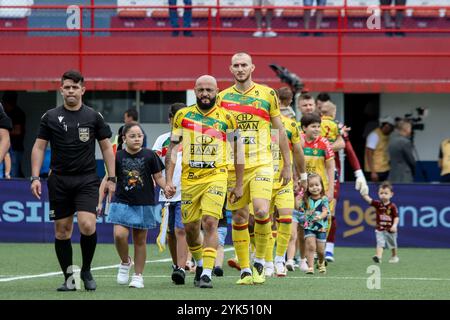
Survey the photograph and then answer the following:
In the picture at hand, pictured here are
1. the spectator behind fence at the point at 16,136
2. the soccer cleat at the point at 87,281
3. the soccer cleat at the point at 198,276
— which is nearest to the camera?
the soccer cleat at the point at 87,281

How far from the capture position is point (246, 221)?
13875 mm

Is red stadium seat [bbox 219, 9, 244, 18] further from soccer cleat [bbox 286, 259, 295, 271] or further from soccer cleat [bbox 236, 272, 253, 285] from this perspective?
soccer cleat [bbox 236, 272, 253, 285]

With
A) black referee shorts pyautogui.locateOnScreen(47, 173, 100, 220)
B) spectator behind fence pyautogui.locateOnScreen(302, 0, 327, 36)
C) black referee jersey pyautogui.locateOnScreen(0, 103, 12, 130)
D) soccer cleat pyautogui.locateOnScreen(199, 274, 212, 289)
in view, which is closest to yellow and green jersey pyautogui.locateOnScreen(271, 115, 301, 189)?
soccer cleat pyautogui.locateOnScreen(199, 274, 212, 289)

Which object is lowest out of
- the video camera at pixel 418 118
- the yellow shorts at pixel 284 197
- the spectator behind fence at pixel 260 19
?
the yellow shorts at pixel 284 197

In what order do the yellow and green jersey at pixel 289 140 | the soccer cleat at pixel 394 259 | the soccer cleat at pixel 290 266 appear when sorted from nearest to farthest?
the yellow and green jersey at pixel 289 140, the soccer cleat at pixel 290 266, the soccer cleat at pixel 394 259

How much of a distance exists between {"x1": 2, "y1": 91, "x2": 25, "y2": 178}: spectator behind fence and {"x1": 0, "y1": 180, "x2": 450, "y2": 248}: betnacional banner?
4.11 meters

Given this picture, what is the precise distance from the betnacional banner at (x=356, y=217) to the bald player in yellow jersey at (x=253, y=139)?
7.87 meters

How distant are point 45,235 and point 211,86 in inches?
372

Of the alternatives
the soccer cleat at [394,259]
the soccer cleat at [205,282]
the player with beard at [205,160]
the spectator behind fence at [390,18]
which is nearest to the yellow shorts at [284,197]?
the player with beard at [205,160]

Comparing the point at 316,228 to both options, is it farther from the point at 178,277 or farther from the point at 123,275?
the point at 123,275

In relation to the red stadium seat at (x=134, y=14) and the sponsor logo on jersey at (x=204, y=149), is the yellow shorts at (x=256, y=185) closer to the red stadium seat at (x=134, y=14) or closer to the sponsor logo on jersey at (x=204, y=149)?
the sponsor logo on jersey at (x=204, y=149)

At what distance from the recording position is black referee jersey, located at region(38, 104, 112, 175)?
12.7m

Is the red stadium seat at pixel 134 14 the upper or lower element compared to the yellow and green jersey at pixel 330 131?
upper

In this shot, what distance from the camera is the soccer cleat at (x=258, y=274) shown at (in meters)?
13.5
